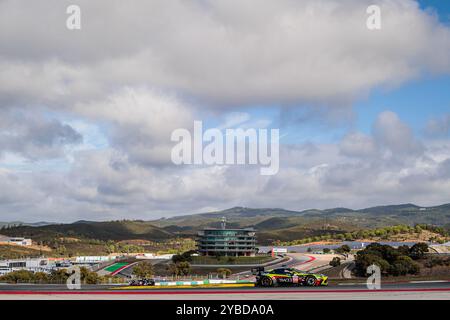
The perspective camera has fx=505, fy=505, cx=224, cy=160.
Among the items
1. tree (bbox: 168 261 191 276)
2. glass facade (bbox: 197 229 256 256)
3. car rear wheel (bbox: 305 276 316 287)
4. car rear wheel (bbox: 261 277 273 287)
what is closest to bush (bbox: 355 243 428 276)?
tree (bbox: 168 261 191 276)

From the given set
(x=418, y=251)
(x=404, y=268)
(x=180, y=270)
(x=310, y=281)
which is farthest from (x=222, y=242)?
(x=310, y=281)

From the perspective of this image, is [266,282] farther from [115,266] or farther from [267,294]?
[115,266]

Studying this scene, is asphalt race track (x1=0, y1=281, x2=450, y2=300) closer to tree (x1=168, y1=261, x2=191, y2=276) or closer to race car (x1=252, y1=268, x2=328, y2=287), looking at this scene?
race car (x1=252, y1=268, x2=328, y2=287)

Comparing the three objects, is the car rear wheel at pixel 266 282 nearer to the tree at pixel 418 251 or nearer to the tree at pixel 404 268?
the tree at pixel 404 268

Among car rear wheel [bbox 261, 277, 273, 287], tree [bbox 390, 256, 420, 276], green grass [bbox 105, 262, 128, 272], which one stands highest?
car rear wheel [bbox 261, 277, 273, 287]

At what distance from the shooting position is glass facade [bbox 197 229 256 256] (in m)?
185

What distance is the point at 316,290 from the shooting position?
34781 millimetres

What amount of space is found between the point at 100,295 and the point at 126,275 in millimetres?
98659

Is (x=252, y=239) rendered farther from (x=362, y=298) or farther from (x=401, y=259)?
(x=362, y=298)

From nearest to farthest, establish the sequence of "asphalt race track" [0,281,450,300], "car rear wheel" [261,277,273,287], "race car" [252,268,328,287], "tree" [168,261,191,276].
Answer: "asphalt race track" [0,281,450,300] → "race car" [252,268,328,287] → "car rear wheel" [261,277,273,287] → "tree" [168,261,191,276]

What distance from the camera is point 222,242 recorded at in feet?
607

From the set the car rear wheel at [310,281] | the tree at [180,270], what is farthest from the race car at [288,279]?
the tree at [180,270]

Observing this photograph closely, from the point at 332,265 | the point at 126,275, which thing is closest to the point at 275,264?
the point at 332,265
